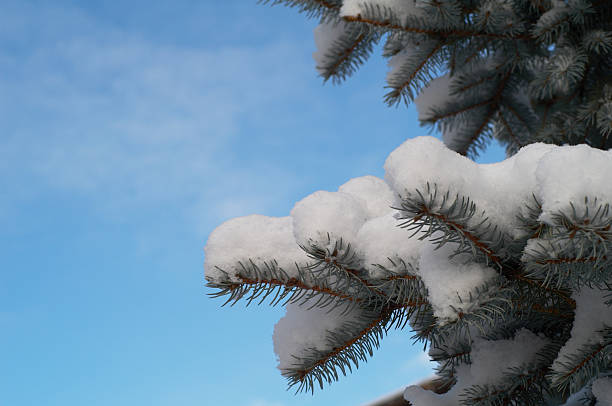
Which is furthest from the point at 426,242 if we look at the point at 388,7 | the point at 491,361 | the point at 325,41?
the point at 325,41

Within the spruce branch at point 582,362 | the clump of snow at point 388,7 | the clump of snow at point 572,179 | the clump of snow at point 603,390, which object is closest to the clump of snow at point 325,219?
the clump of snow at point 572,179

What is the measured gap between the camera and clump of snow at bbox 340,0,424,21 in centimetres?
179

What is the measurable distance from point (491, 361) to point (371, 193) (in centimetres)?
48

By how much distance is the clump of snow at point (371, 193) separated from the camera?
1.20m

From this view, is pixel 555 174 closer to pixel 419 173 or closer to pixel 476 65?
pixel 419 173

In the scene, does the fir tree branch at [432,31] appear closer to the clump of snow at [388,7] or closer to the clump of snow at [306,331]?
the clump of snow at [388,7]

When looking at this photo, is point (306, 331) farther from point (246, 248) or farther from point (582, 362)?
point (582, 362)

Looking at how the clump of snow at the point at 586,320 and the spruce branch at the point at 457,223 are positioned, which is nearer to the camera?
the spruce branch at the point at 457,223

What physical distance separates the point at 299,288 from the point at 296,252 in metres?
0.07

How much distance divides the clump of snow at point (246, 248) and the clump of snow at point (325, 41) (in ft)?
5.04

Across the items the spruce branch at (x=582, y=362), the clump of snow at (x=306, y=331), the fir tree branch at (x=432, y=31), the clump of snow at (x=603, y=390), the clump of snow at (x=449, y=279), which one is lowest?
the clump of snow at (x=603, y=390)

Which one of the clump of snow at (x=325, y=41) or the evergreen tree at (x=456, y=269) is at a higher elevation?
the clump of snow at (x=325, y=41)

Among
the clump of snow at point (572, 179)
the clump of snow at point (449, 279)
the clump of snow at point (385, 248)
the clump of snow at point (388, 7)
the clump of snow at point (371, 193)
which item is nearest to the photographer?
the clump of snow at point (572, 179)

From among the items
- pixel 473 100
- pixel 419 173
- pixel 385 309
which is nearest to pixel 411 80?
pixel 473 100
